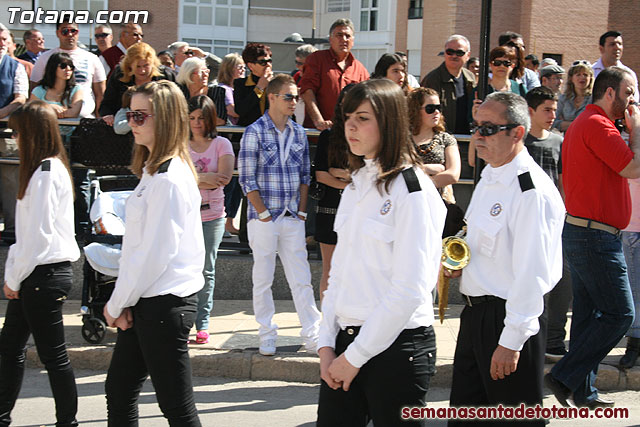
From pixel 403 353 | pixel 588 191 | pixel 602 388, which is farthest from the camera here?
pixel 602 388

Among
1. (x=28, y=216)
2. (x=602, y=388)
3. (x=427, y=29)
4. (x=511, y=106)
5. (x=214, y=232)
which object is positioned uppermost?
(x=427, y=29)

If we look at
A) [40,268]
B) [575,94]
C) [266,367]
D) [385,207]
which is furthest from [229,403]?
[575,94]

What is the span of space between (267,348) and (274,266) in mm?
657

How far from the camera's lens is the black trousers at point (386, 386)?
130 inches

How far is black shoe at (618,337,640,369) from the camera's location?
21.6 feet

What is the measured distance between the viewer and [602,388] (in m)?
6.52

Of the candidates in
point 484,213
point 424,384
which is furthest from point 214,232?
point 424,384

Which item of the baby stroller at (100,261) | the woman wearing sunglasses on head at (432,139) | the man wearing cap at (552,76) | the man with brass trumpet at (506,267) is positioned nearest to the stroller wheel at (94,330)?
the baby stroller at (100,261)

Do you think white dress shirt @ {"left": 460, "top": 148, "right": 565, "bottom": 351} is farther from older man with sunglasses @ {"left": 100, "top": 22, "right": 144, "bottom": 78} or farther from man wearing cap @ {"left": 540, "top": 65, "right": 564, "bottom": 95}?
older man with sunglasses @ {"left": 100, "top": 22, "right": 144, "bottom": 78}

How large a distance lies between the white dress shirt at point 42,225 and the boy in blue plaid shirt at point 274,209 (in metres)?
2.06

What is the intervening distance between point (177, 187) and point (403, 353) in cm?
138

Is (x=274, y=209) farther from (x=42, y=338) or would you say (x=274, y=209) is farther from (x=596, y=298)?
(x=596, y=298)

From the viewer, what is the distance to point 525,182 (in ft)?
12.6

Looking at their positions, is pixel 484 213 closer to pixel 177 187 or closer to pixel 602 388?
pixel 177 187
